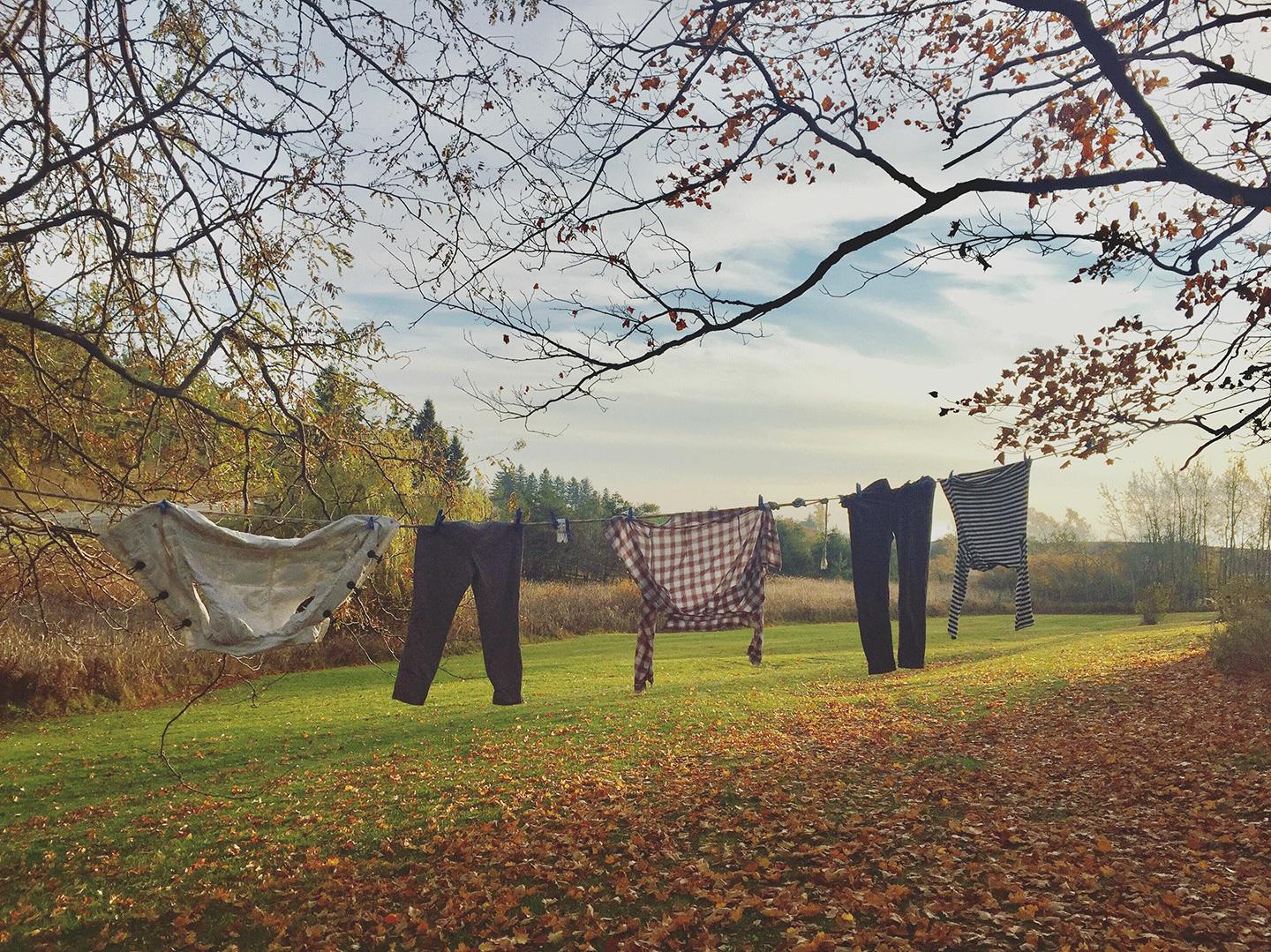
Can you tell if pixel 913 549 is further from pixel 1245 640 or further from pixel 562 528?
pixel 1245 640

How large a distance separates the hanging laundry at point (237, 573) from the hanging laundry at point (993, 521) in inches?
217

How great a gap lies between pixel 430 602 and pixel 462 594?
10.4 inches

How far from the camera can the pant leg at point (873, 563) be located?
7.58 m

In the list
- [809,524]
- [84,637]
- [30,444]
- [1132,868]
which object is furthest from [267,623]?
[809,524]

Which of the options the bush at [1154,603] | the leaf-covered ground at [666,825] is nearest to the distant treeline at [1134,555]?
the bush at [1154,603]

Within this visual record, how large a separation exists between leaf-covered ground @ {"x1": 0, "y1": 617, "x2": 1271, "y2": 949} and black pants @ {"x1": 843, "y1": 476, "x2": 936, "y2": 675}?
5.07ft

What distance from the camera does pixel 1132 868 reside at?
6.54 metres

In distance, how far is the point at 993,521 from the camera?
8.15m

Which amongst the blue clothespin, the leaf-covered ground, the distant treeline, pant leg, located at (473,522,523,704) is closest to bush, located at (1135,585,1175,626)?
the distant treeline

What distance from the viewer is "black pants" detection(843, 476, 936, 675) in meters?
7.57

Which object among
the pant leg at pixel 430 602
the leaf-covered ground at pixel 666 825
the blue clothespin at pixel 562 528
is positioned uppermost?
the blue clothespin at pixel 562 528

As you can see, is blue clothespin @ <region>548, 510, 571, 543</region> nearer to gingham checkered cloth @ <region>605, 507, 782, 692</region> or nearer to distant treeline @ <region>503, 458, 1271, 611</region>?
gingham checkered cloth @ <region>605, 507, 782, 692</region>

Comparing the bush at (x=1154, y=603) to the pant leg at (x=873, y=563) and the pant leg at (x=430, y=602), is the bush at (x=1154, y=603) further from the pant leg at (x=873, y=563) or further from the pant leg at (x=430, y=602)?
the pant leg at (x=430, y=602)

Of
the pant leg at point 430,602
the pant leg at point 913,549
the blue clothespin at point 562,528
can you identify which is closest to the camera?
the pant leg at point 430,602
